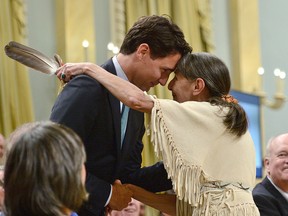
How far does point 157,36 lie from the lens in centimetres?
310

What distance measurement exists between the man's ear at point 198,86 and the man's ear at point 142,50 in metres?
0.25

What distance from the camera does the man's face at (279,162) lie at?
462 cm

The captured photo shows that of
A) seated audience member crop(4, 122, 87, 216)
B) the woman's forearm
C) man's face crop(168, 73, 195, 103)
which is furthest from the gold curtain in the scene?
seated audience member crop(4, 122, 87, 216)

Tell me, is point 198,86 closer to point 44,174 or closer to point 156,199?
point 156,199

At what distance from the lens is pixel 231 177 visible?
3021 mm

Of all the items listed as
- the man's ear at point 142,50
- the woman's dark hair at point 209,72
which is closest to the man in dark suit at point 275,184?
the woman's dark hair at point 209,72

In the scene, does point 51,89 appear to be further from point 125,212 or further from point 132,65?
point 132,65

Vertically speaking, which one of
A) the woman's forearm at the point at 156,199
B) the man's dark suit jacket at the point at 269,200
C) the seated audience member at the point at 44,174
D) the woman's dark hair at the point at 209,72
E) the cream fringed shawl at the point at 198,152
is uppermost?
the woman's dark hair at the point at 209,72

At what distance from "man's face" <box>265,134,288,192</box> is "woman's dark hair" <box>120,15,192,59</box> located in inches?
71.3

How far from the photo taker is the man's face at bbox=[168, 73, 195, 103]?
3.15 meters

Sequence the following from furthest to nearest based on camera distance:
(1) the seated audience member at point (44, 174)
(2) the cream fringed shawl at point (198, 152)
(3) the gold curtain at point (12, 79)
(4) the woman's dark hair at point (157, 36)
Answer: (3) the gold curtain at point (12, 79), (4) the woman's dark hair at point (157, 36), (2) the cream fringed shawl at point (198, 152), (1) the seated audience member at point (44, 174)

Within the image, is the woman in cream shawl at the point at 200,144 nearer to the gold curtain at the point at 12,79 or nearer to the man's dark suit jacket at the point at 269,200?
the man's dark suit jacket at the point at 269,200

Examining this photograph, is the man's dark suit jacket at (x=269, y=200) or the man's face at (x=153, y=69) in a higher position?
the man's face at (x=153, y=69)

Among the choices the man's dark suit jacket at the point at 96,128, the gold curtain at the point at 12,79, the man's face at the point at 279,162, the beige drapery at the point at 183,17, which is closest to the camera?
the man's dark suit jacket at the point at 96,128
